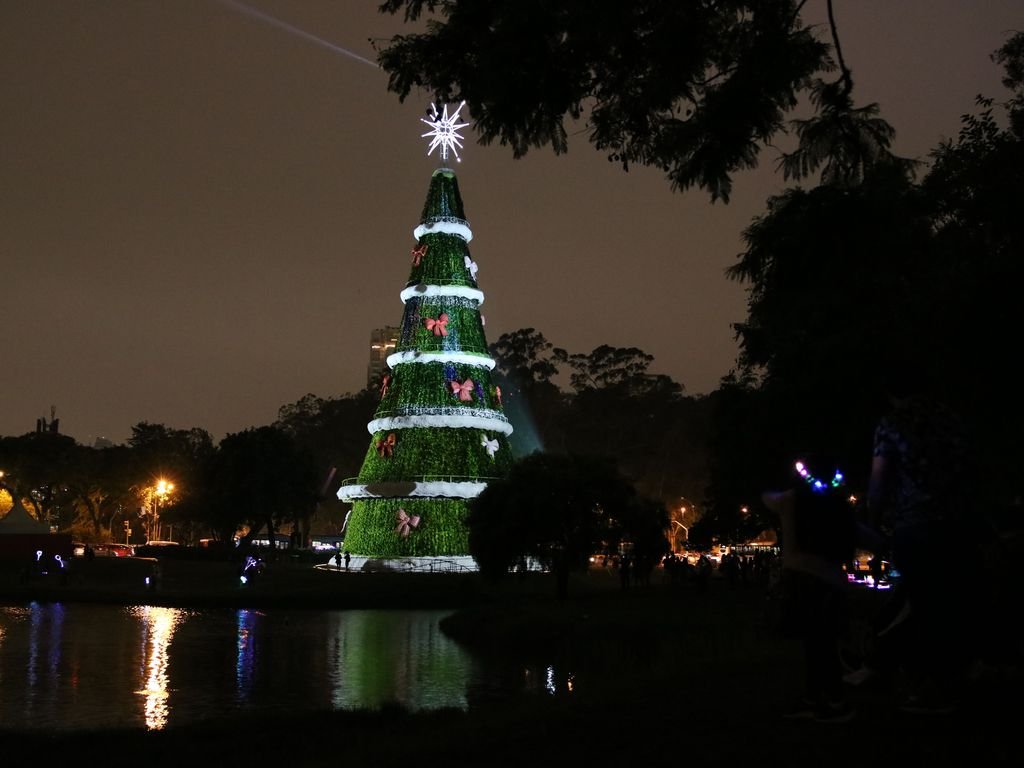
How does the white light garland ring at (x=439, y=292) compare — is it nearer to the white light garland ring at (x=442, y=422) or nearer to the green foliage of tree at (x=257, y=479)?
the white light garland ring at (x=442, y=422)

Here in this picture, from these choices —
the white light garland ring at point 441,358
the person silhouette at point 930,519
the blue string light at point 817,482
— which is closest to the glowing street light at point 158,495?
the white light garland ring at point 441,358

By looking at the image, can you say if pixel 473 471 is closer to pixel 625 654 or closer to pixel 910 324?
pixel 625 654

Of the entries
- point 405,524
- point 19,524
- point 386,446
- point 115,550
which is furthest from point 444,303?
point 115,550

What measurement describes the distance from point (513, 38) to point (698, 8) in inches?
68.3

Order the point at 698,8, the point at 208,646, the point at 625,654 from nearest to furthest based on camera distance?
the point at 698,8 → the point at 625,654 → the point at 208,646

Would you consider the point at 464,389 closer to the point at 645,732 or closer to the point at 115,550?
the point at 115,550

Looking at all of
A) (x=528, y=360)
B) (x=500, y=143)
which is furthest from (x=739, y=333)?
(x=528, y=360)

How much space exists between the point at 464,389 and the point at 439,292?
4.75m

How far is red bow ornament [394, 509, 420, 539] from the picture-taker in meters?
47.4

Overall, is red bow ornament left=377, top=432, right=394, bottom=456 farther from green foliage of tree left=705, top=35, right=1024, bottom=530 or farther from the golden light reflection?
green foliage of tree left=705, top=35, right=1024, bottom=530

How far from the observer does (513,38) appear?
9.88m

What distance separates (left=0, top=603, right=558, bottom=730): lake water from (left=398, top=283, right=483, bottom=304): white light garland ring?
20.5 m

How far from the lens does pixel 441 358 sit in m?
49.7

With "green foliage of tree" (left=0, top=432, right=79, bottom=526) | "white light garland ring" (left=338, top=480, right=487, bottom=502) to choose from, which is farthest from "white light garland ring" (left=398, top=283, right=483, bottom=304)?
"green foliage of tree" (left=0, top=432, right=79, bottom=526)
